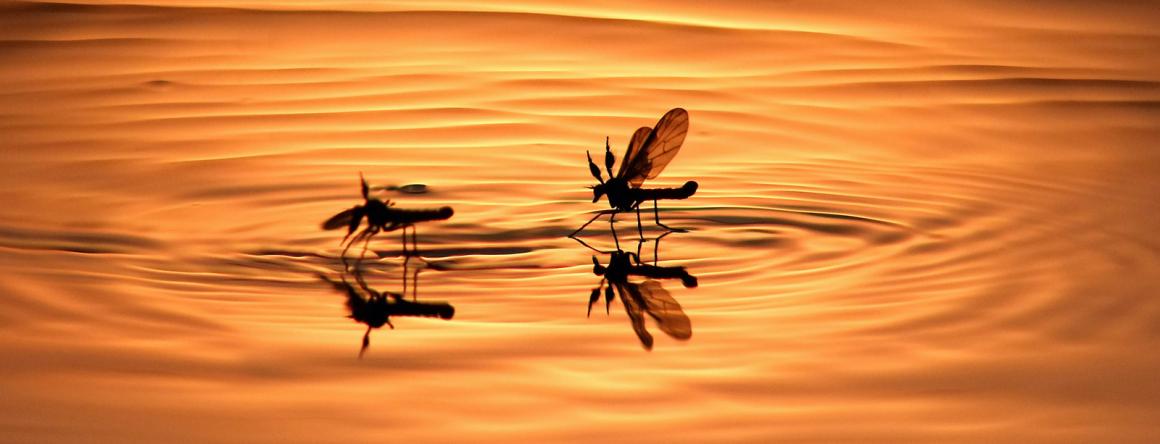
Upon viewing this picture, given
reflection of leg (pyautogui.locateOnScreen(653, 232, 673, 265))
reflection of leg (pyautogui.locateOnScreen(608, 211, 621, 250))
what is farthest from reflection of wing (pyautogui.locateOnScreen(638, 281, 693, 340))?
reflection of leg (pyautogui.locateOnScreen(608, 211, 621, 250))

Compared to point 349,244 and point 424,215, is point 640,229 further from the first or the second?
point 349,244

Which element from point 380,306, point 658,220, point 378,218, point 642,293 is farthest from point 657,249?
point 380,306

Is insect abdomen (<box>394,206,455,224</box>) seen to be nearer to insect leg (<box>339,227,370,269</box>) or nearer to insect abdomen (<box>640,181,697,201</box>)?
insect leg (<box>339,227,370,269</box>)

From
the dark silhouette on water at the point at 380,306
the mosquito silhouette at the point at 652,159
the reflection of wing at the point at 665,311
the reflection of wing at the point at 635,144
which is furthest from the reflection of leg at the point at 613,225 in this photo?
the dark silhouette on water at the point at 380,306

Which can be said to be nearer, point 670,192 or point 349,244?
point 349,244

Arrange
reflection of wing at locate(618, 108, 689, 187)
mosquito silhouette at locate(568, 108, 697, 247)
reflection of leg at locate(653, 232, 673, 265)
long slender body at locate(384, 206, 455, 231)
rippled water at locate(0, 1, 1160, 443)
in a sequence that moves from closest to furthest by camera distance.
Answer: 1. rippled water at locate(0, 1, 1160, 443)
2. long slender body at locate(384, 206, 455, 231)
3. reflection of leg at locate(653, 232, 673, 265)
4. mosquito silhouette at locate(568, 108, 697, 247)
5. reflection of wing at locate(618, 108, 689, 187)

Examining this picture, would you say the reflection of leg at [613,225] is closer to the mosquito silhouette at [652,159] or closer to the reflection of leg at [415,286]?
the mosquito silhouette at [652,159]
